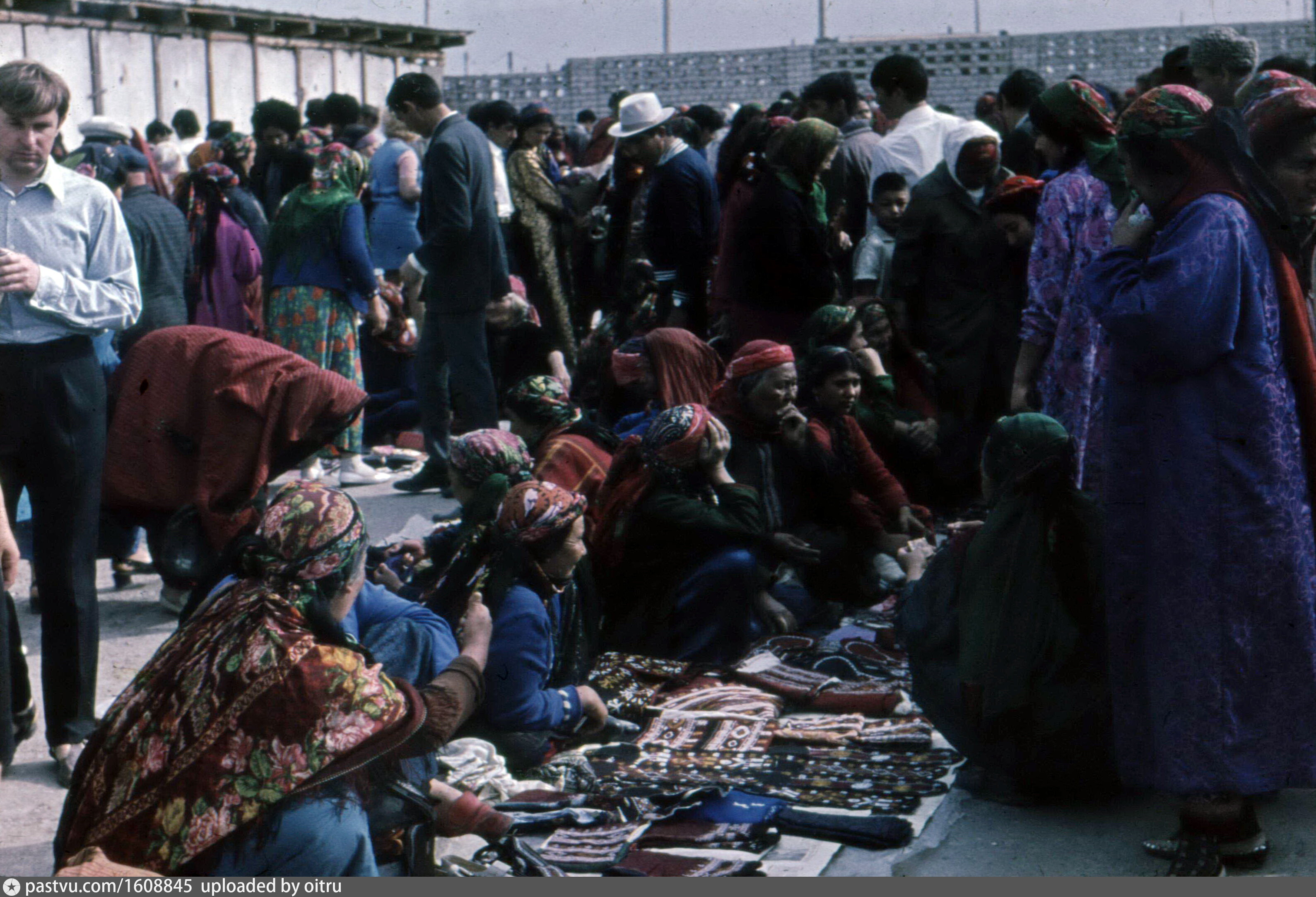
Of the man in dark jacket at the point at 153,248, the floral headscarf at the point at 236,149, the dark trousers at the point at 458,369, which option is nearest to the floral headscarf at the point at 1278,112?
the dark trousers at the point at 458,369

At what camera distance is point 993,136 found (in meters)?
6.93

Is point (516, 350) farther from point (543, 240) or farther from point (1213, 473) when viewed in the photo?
point (1213, 473)

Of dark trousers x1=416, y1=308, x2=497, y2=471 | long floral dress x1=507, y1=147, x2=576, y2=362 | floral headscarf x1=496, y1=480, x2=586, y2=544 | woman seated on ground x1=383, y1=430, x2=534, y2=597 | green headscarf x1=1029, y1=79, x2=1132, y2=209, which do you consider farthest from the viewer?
long floral dress x1=507, y1=147, x2=576, y2=362

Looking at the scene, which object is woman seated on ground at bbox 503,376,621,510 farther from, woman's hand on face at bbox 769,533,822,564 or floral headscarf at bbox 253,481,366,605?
floral headscarf at bbox 253,481,366,605

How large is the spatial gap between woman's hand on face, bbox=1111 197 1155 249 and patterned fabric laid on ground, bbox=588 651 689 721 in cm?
191

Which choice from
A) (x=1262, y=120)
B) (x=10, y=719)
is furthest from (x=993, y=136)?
(x=10, y=719)

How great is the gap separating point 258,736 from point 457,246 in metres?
4.46

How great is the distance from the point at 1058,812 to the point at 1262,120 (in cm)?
164

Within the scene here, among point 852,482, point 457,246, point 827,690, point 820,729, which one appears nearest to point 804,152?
point 457,246

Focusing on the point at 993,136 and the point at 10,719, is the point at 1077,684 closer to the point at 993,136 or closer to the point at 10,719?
the point at 10,719

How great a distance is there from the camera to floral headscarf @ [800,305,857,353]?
21.0 feet

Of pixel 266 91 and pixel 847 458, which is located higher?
pixel 266 91

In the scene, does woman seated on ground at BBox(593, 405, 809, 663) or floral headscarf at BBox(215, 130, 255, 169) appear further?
floral headscarf at BBox(215, 130, 255, 169)

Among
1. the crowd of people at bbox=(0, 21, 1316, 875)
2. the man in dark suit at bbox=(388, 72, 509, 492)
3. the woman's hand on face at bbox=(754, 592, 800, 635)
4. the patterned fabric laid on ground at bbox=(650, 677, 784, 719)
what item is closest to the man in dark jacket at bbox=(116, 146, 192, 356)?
the crowd of people at bbox=(0, 21, 1316, 875)
